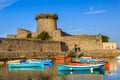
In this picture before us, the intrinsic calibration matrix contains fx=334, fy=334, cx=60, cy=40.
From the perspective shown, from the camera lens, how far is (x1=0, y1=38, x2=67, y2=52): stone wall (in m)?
31.0

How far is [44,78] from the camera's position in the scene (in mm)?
17078

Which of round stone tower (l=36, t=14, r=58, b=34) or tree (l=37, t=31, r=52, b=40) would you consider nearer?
tree (l=37, t=31, r=52, b=40)

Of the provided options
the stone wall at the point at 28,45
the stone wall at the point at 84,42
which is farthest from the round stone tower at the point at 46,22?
the stone wall at the point at 28,45

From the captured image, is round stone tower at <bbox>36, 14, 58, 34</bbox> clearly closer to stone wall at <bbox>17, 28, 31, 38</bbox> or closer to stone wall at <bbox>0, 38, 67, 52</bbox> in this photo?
stone wall at <bbox>17, 28, 31, 38</bbox>

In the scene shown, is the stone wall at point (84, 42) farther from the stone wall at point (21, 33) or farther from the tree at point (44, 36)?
the stone wall at point (21, 33)

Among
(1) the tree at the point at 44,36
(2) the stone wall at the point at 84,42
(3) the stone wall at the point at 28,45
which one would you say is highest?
(1) the tree at the point at 44,36

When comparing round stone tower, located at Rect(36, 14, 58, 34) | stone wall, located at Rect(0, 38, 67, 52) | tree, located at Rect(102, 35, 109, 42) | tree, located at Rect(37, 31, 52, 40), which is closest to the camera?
stone wall, located at Rect(0, 38, 67, 52)

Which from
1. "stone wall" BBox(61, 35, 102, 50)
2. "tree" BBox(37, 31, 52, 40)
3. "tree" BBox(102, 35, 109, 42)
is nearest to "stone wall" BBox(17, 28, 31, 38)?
"tree" BBox(37, 31, 52, 40)

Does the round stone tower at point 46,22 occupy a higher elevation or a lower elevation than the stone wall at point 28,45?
higher

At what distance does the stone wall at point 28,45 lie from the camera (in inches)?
1219

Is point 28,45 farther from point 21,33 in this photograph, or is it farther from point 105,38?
point 105,38

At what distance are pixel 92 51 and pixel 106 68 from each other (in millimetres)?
22210

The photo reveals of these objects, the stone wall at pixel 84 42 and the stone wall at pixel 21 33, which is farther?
the stone wall at pixel 21 33

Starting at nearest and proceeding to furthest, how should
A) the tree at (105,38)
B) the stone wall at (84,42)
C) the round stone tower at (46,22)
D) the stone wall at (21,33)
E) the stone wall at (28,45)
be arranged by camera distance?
the stone wall at (28,45) < the stone wall at (84,42) < the round stone tower at (46,22) < the stone wall at (21,33) < the tree at (105,38)
